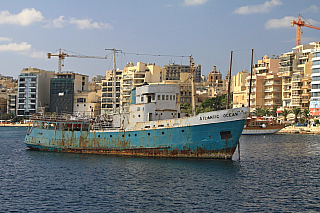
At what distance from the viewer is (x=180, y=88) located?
128 metres

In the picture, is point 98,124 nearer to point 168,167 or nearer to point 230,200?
point 168,167

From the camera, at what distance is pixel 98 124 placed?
48031 mm

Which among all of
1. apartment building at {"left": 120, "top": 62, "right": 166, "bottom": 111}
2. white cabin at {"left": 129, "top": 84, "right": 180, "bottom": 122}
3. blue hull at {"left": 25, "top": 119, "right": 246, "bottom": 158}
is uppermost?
apartment building at {"left": 120, "top": 62, "right": 166, "bottom": 111}

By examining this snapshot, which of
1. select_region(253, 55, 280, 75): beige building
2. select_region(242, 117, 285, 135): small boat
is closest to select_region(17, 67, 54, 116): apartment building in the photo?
select_region(253, 55, 280, 75): beige building

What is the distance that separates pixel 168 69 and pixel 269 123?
334 feet

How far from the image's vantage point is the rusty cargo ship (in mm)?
38875

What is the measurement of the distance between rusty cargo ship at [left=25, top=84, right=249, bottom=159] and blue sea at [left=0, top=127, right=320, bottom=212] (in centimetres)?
131

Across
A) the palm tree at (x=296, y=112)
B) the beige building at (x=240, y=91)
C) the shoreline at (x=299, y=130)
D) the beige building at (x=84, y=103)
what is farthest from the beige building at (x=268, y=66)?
the beige building at (x=84, y=103)

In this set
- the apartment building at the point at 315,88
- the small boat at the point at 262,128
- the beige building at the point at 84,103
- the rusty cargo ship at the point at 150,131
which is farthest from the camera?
the beige building at the point at 84,103

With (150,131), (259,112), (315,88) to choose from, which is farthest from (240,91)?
(150,131)

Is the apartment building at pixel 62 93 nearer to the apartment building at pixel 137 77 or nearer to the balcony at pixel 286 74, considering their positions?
the apartment building at pixel 137 77

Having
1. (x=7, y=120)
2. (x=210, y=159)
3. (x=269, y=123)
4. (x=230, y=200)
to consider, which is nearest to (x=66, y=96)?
(x=7, y=120)

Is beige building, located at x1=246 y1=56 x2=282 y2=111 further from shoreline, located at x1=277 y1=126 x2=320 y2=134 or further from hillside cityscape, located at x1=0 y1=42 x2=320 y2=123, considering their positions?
shoreline, located at x1=277 y1=126 x2=320 y2=134

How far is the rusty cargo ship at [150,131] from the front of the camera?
38.9 metres
